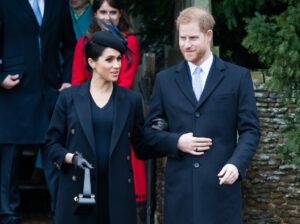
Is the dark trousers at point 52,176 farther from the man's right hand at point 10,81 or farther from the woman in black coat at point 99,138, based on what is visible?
the woman in black coat at point 99,138

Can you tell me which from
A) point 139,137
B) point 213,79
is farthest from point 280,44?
point 139,137

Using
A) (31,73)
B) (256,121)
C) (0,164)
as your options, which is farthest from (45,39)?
(256,121)

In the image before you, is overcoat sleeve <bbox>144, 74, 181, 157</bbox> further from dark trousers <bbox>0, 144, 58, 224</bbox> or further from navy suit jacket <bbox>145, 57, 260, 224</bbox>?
dark trousers <bbox>0, 144, 58, 224</bbox>

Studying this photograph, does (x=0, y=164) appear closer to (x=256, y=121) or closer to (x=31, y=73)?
(x=31, y=73)

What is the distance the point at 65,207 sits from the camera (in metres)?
7.21

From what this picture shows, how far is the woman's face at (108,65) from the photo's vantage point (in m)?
7.14

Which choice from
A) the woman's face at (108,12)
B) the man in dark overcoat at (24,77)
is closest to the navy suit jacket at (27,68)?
the man in dark overcoat at (24,77)

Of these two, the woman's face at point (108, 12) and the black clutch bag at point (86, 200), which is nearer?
the black clutch bag at point (86, 200)

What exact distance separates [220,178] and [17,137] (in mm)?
2305

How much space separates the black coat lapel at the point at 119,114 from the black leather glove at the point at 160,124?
8.5 inches

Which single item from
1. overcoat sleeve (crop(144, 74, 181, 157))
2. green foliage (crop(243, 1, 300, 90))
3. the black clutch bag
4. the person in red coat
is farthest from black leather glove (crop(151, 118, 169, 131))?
the person in red coat

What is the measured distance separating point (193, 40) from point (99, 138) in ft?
2.89

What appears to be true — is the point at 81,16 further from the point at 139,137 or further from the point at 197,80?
the point at 197,80

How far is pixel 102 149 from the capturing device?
23.4 feet
